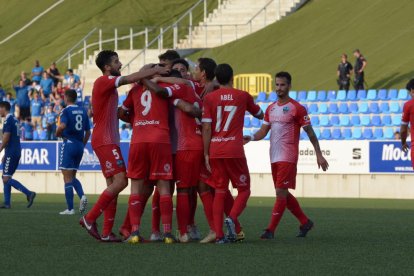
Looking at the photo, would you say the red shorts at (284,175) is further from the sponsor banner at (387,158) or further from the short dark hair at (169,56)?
the sponsor banner at (387,158)

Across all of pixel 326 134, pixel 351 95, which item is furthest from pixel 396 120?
pixel 351 95

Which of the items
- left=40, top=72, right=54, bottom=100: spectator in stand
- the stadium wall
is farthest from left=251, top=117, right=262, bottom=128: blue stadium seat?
left=40, top=72, right=54, bottom=100: spectator in stand

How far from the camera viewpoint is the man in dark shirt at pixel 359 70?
111 ft

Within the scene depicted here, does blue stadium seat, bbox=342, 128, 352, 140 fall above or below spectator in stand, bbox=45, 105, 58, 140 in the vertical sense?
below

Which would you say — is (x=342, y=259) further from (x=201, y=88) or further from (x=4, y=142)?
(x=4, y=142)

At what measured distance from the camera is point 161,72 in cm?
1284

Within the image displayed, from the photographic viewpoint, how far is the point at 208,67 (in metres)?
13.5

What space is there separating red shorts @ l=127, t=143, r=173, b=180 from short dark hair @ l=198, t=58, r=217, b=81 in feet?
3.56

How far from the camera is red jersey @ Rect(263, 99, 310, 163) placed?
1407 cm

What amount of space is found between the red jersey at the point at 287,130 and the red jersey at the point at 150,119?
5.56ft

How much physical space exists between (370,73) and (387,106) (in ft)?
15.3

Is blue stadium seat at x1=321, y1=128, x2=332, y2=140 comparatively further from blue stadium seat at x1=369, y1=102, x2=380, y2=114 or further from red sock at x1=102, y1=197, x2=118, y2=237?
red sock at x1=102, y1=197, x2=118, y2=237

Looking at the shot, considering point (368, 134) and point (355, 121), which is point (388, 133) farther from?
point (355, 121)

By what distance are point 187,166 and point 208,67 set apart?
1.25m
